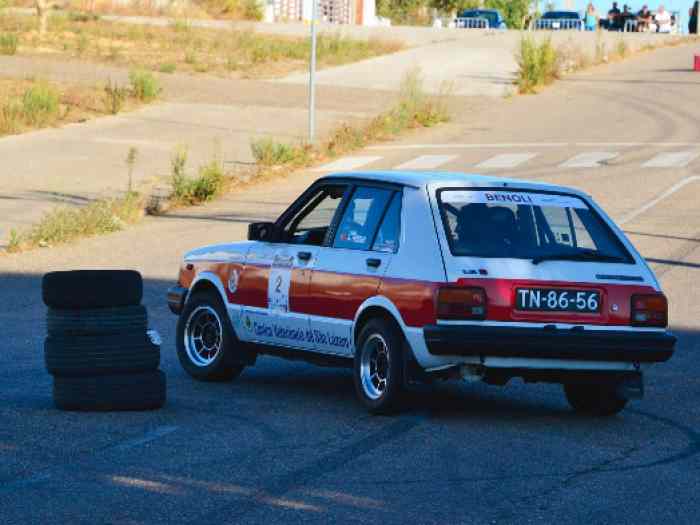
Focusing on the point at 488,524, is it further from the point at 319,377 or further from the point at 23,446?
the point at 319,377

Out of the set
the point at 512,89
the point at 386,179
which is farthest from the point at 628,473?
the point at 512,89

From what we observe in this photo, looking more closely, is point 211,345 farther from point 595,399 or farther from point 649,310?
point 649,310

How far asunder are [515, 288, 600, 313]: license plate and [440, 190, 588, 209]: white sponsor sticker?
855 millimetres

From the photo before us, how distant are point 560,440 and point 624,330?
869 millimetres

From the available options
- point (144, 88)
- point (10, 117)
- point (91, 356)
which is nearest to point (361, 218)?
point (91, 356)

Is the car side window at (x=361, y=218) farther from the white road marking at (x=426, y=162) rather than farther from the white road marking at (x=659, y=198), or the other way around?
the white road marking at (x=426, y=162)

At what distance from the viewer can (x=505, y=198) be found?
10.6 m

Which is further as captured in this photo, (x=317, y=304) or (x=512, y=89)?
(x=512, y=89)

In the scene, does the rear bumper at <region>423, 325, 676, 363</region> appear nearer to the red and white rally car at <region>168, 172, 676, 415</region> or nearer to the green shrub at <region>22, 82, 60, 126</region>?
the red and white rally car at <region>168, 172, 676, 415</region>

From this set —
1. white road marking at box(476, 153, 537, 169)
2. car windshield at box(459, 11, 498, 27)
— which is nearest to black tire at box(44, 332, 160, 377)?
white road marking at box(476, 153, 537, 169)

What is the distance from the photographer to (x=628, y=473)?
28.7ft

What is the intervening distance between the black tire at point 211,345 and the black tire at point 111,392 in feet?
4.69

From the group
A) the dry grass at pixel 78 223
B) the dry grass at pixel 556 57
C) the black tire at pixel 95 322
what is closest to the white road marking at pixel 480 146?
the dry grass at pixel 78 223

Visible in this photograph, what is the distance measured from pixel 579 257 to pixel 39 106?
30.5 meters
